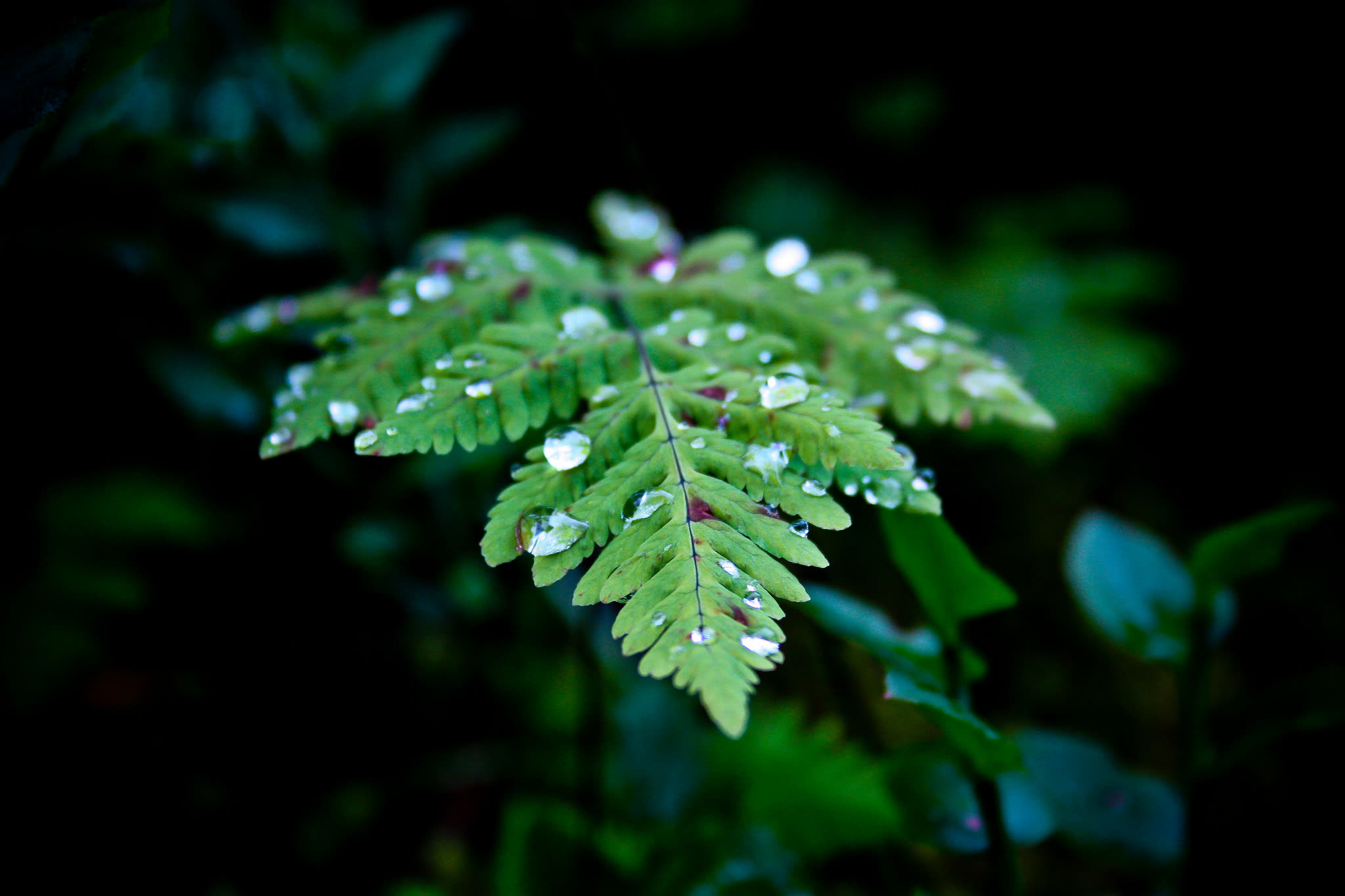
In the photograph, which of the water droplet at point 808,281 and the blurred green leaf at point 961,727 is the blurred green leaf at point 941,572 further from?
the water droplet at point 808,281

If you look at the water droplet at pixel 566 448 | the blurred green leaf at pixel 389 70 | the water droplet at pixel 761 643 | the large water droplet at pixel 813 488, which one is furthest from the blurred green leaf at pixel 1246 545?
the blurred green leaf at pixel 389 70

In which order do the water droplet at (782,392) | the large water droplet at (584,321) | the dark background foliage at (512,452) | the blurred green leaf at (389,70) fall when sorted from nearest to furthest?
the water droplet at (782,392), the large water droplet at (584,321), the dark background foliage at (512,452), the blurred green leaf at (389,70)

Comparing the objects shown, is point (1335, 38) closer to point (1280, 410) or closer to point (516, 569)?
point (1280, 410)

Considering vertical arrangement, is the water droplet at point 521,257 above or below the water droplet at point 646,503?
above

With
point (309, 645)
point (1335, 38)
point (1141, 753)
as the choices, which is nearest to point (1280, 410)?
point (1335, 38)

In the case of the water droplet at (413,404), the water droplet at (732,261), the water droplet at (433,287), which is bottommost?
the water droplet at (732,261)

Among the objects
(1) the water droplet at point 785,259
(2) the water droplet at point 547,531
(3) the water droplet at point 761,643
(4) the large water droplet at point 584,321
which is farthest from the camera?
(1) the water droplet at point 785,259
